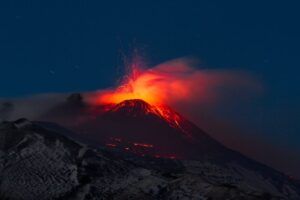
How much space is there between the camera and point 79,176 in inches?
3649

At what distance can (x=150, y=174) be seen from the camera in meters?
91.8

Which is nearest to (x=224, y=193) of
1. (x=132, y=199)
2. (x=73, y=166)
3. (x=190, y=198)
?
(x=190, y=198)

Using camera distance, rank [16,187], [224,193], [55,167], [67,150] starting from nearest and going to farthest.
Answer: [224,193] < [16,187] < [55,167] < [67,150]

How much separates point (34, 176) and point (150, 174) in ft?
56.8

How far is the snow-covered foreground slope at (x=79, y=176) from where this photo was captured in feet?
267

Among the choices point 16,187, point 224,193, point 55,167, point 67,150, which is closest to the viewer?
point 224,193

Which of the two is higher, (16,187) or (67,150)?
(67,150)

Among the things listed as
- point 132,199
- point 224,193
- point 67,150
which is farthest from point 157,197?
Answer: point 67,150

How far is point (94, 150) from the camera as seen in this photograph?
355ft

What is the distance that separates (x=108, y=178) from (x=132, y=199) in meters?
11.2

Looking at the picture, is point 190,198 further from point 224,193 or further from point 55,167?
point 55,167

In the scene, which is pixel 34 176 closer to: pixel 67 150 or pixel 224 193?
pixel 67 150

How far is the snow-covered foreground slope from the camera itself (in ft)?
267

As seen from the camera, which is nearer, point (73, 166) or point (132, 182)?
point (132, 182)
